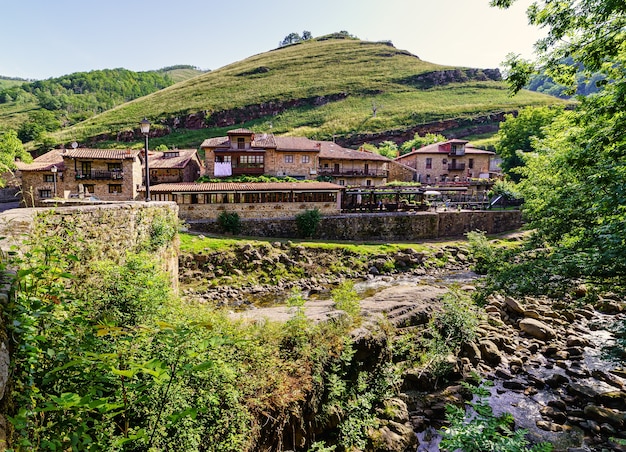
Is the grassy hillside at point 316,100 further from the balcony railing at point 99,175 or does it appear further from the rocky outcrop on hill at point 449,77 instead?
the balcony railing at point 99,175

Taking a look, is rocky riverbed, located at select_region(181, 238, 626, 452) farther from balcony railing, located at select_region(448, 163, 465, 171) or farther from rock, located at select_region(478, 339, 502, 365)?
Result: balcony railing, located at select_region(448, 163, 465, 171)

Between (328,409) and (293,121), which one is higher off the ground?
(293,121)

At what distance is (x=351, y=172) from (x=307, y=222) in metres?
19.3

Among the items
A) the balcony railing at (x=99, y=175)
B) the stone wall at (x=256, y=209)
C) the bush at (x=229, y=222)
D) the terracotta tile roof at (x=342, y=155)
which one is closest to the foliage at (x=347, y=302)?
the bush at (x=229, y=222)

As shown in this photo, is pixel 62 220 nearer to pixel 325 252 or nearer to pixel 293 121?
pixel 325 252

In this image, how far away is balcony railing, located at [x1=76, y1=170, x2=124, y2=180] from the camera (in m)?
38.8

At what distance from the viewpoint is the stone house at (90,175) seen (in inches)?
1527

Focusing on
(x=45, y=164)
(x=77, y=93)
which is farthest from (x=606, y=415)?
(x=77, y=93)

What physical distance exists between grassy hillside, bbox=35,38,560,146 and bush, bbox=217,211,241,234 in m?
50.5

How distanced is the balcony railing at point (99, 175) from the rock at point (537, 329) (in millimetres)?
41754

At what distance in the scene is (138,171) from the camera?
41.0m

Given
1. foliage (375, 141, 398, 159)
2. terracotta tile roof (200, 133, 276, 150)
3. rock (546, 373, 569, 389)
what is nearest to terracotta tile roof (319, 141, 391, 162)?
terracotta tile roof (200, 133, 276, 150)

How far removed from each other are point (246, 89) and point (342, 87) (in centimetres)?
3143

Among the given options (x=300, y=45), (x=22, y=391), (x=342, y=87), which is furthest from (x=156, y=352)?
(x=300, y=45)
